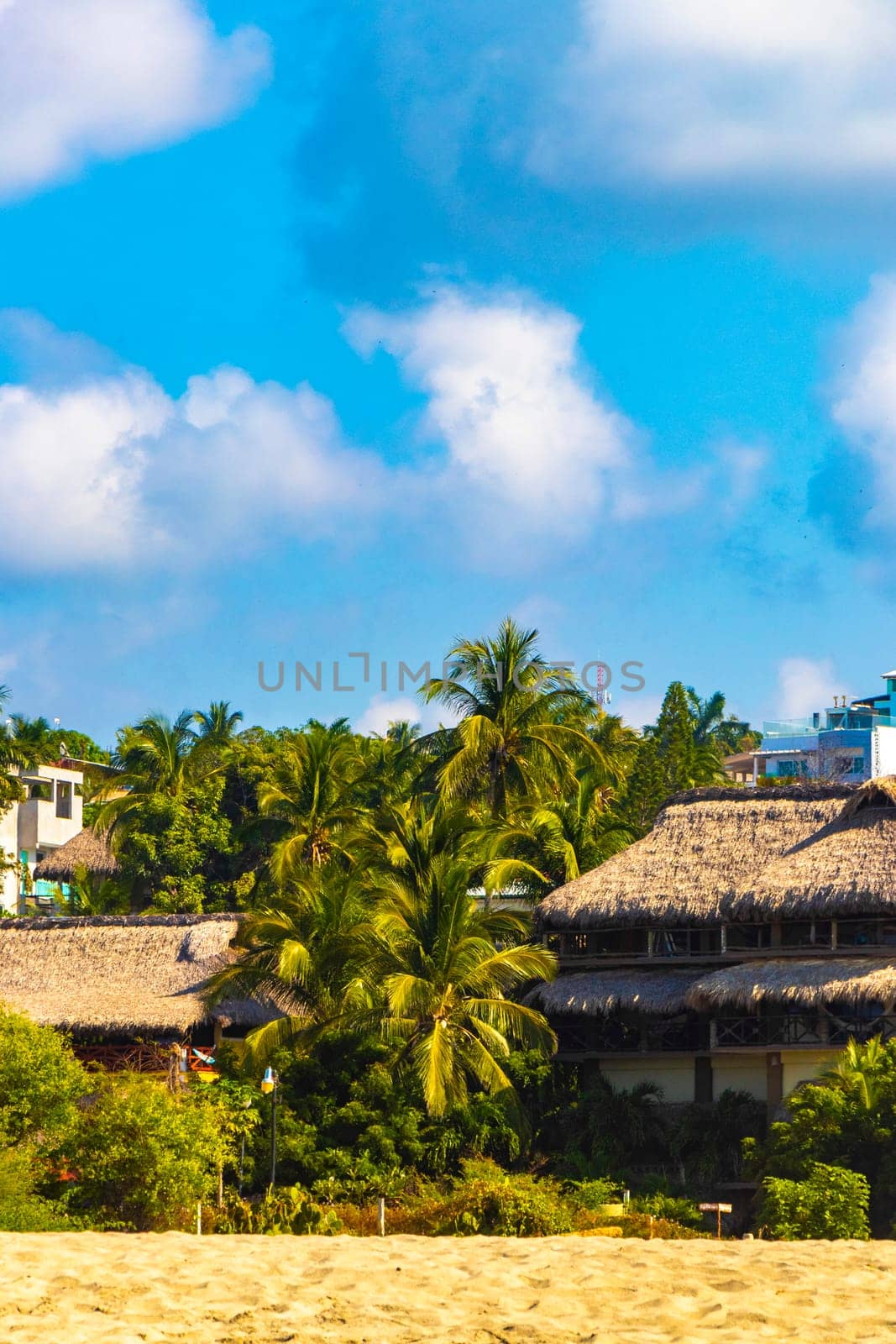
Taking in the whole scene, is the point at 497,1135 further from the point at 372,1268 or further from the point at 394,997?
the point at 372,1268

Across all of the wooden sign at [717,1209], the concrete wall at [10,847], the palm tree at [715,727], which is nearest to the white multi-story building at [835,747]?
the palm tree at [715,727]

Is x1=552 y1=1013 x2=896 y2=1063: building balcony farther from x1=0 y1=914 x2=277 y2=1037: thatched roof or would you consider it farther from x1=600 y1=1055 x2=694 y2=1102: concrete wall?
x1=0 y1=914 x2=277 y2=1037: thatched roof

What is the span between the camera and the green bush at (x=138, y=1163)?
22156 millimetres

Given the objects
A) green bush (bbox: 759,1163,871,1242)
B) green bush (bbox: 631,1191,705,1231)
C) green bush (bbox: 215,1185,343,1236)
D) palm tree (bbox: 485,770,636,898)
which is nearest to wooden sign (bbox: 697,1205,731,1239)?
green bush (bbox: 759,1163,871,1242)

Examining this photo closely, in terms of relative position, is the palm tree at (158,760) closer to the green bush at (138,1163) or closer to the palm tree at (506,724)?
the palm tree at (506,724)

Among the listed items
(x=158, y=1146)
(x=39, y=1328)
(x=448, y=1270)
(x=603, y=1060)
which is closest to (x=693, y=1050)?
(x=603, y=1060)

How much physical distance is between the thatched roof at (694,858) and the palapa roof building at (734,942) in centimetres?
3

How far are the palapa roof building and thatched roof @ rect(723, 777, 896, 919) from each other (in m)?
0.03

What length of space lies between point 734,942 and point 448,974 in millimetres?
5420

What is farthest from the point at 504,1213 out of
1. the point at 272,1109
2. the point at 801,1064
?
the point at 801,1064

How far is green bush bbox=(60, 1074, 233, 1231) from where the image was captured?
22156 millimetres

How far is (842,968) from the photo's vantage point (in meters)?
26.9

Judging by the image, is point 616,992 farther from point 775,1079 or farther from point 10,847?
point 10,847

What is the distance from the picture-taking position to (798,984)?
1048 inches
